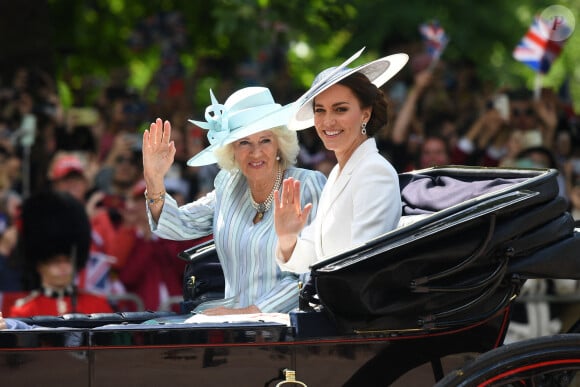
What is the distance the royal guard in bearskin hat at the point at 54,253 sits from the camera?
6500 mm

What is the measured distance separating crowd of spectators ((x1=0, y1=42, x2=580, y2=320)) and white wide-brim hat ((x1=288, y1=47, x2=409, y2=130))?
3.31m

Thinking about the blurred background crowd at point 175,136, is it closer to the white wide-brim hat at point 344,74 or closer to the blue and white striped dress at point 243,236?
the blue and white striped dress at point 243,236

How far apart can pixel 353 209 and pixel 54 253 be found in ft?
9.69

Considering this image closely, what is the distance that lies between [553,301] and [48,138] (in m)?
4.16

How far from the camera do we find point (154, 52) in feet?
43.0

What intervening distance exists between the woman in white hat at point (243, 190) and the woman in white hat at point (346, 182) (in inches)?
12.2

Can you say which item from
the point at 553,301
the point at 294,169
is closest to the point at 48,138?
the point at 553,301

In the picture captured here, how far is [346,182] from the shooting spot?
449 centimetres

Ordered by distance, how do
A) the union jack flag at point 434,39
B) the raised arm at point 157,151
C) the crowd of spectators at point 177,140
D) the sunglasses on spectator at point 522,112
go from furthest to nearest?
the sunglasses on spectator at point 522,112 < the union jack flag at point 434,39 < the crowd of spectators at point 177,140 < the raised arm at point 157,151

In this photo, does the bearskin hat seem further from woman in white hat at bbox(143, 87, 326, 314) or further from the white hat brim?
the white hat brim

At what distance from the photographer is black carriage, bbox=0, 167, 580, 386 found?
13.2ft

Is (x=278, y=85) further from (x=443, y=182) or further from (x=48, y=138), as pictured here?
(x=443, y=182)

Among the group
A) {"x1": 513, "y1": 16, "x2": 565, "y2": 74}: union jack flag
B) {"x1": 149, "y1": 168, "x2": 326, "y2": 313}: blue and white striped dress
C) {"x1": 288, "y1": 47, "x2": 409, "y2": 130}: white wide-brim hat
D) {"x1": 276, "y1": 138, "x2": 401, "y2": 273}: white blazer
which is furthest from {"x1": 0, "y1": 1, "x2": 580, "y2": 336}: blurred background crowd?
{"x1": 276, "y1": 138, "x2": 401, "y2": 273}: white blazer

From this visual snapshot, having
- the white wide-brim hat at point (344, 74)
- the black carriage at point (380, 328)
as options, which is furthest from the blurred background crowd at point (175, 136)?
the black carriage at point (380, 328)
